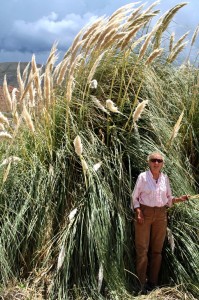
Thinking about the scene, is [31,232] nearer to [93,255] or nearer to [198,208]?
[93,255]

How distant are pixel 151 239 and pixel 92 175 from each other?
27.4 inches

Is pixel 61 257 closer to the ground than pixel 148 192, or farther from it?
closer to the ground

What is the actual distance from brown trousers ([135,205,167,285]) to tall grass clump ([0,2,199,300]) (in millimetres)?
90

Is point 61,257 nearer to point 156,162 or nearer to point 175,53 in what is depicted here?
point 156,162

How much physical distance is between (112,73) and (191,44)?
1017mm

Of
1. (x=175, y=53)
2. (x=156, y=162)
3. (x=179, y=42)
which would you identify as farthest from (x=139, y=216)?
(x=179, y=42)

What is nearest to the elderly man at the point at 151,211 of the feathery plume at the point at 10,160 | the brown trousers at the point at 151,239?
the brown trousers at the point at 151,239

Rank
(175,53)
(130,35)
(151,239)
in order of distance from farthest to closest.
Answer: (175,53), (130,35), (151,239)

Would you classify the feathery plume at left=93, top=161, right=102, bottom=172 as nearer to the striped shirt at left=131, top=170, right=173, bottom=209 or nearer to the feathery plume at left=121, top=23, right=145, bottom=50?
the striped shirt at left=131, top=170, right=173, bottom=209

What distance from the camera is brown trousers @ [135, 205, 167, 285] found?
3742 millimetres

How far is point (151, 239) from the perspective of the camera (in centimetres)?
388

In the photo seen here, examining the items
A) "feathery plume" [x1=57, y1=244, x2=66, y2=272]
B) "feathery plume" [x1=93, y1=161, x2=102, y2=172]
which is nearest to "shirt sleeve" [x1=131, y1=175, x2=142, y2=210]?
"feathery plume" [x1=93, y1=161, x2=102, y2=172]

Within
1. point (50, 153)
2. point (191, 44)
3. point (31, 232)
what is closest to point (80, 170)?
point (50, 153)

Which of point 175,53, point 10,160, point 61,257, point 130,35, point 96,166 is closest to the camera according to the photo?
point 61,257
